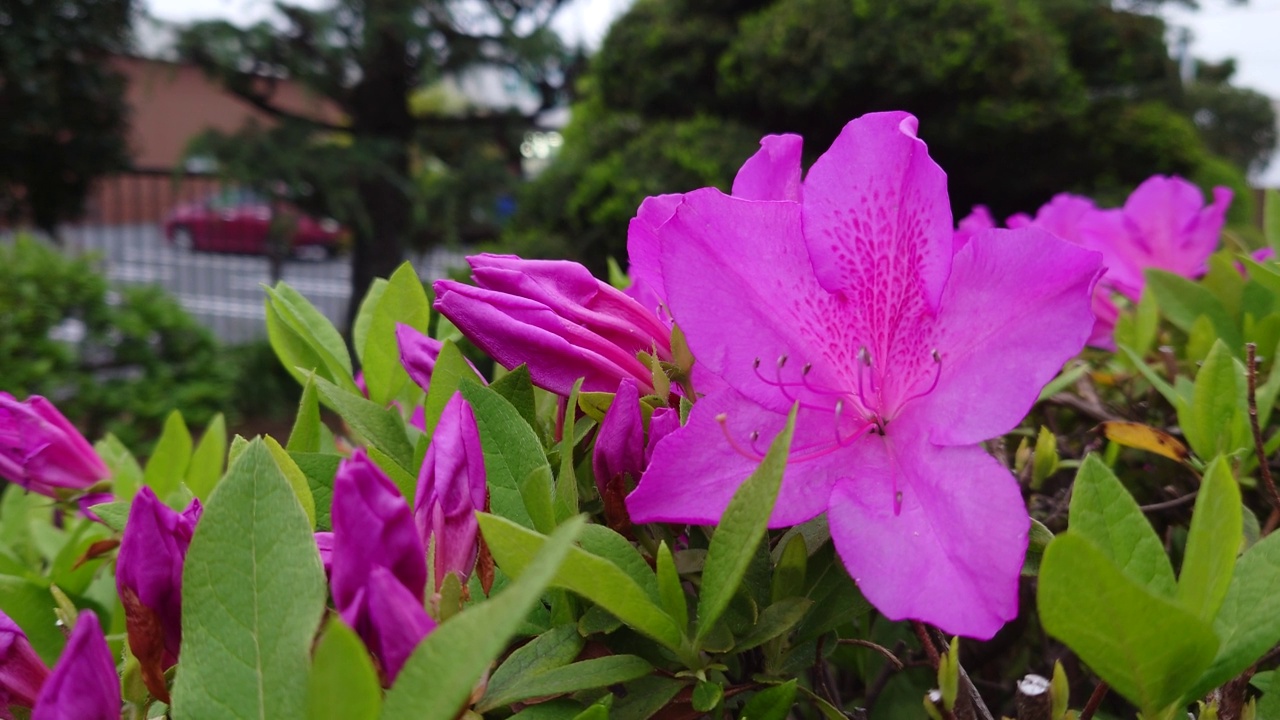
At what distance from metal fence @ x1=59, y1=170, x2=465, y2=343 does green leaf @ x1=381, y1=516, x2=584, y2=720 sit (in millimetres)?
7944

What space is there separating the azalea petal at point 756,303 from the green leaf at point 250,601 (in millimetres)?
247

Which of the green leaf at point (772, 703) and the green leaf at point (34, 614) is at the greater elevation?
the green leaf at point (772, 703)

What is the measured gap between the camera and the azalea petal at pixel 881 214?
1.81ft

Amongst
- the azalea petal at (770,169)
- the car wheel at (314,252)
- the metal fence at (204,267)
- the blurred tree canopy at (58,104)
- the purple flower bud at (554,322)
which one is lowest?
the car wheel at (314,252)

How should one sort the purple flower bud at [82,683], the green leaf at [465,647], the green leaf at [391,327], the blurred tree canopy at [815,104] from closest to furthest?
1. the green leaf at [465,647]
2. the purple flower bud at [82,683]
3. the green leaf at [391,327]
4. the blurred tree canopy at [815,104]

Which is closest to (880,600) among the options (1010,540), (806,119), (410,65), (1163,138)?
(1010,540)

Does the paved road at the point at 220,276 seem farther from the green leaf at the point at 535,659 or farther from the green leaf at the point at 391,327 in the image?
the green leaf at the point at 535,659

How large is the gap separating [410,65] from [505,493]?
8482 mm

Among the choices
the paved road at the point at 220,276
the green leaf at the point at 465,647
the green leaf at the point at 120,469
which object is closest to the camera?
the green leaf at the point at 465,647

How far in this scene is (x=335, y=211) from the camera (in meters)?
7.79

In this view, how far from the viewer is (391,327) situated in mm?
822

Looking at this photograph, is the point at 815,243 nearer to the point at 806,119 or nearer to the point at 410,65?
the point at 806,119

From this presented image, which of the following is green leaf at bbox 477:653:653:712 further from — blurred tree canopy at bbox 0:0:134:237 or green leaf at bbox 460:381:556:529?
blurred tree canopy at bbox 0:0:134:237

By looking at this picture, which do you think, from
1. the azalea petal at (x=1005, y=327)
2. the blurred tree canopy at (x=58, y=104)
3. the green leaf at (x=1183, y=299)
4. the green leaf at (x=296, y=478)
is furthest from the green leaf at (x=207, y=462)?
the blurred tree canopy at (x=58, y=104)
